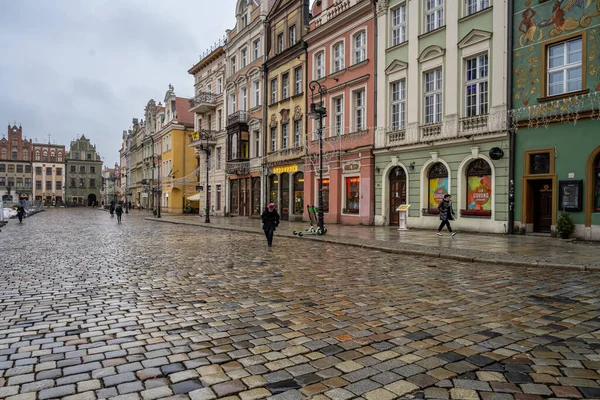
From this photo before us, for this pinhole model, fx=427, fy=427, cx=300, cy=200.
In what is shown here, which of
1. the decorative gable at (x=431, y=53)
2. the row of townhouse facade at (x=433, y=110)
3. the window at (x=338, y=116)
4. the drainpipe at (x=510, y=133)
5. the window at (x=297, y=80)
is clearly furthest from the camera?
the window at (x=297, y=80)

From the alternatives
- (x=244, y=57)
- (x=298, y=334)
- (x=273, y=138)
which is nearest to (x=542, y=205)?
(x=298, y=334)

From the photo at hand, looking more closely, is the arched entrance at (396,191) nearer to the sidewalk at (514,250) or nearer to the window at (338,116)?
the window at (338,116)

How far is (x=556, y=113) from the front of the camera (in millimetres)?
16062


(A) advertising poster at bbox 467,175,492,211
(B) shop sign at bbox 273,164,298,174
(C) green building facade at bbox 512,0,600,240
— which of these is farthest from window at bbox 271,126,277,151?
(C) green building facade at bbox 512,0,600,240

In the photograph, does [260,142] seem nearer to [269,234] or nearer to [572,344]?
[269,234]

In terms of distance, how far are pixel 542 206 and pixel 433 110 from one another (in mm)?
6846

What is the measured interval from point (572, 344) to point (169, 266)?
7890 millimetres

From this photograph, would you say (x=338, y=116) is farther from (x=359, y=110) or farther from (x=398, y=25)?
(x=398, y=25)

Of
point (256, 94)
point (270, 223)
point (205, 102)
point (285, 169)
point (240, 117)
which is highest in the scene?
point (205, 102)

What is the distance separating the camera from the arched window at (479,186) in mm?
18531

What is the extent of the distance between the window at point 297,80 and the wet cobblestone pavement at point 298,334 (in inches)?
936

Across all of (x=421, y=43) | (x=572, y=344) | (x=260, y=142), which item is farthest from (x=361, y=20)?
(x=572, y=344)

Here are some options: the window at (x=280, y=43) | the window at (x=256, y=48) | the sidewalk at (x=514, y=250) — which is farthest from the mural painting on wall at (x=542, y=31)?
the window at (x=256, y=48)

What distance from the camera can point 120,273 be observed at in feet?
28.8
